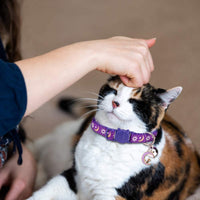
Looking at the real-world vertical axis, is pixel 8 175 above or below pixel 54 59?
below

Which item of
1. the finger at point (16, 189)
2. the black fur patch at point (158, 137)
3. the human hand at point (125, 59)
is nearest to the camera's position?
the human hand at point (125, 59)

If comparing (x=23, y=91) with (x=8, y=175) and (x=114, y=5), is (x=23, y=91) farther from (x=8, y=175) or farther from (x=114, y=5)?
(x=114, y=5)

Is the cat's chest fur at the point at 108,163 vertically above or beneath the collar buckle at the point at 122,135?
beneath

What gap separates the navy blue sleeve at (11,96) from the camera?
0.54 m

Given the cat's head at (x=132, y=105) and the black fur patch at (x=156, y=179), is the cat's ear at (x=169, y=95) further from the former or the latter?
the black fur patch at (x=156, y=179)

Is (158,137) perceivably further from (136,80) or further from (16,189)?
(16,189)

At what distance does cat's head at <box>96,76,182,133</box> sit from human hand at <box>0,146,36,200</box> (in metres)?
0.34

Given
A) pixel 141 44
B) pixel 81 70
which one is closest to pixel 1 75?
pixel 81 70

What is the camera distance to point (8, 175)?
0.93 meters

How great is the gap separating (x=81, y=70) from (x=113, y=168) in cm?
25

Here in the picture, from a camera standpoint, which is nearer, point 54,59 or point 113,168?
point 54,59

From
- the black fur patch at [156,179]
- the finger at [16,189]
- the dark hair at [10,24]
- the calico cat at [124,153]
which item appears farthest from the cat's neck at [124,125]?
the dark hair at [10,24]

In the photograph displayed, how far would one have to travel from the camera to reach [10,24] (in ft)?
3.35

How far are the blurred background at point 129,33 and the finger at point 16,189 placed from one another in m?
0.47
